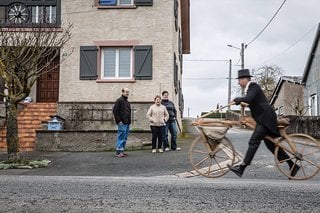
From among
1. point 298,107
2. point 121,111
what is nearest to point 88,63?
point 121,111

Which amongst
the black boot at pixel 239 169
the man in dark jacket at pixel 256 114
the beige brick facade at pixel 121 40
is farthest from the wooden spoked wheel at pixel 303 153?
the beige brick facade at pixel 121 40

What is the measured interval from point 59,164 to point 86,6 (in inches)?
393

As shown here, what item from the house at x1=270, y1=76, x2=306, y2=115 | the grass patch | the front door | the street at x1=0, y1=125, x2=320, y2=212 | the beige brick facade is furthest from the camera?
the house at x1=270, y1=76, x2=306, y2=115

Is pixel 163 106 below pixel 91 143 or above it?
above

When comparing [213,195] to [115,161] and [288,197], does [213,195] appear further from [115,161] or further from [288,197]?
[115,161]

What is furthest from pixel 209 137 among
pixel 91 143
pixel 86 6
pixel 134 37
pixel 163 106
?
pixel 86 6

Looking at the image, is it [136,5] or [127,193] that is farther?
[136,5]

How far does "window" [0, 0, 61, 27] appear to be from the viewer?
862 inches

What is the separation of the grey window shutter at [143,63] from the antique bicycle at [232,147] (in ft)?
38.8

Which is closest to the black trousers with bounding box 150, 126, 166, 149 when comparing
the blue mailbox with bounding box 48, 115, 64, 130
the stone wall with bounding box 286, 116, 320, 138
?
the blue mailbox with bounding box 48, 115, 64, 130

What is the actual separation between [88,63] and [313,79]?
841 inches

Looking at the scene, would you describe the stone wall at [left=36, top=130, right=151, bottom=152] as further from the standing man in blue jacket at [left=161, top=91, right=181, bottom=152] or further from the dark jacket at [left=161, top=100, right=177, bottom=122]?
the dark jacket at [left=161, top=100, right=177, bottom=122]

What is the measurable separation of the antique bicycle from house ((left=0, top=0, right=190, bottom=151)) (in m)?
11.6

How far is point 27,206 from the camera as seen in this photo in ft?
20.9
